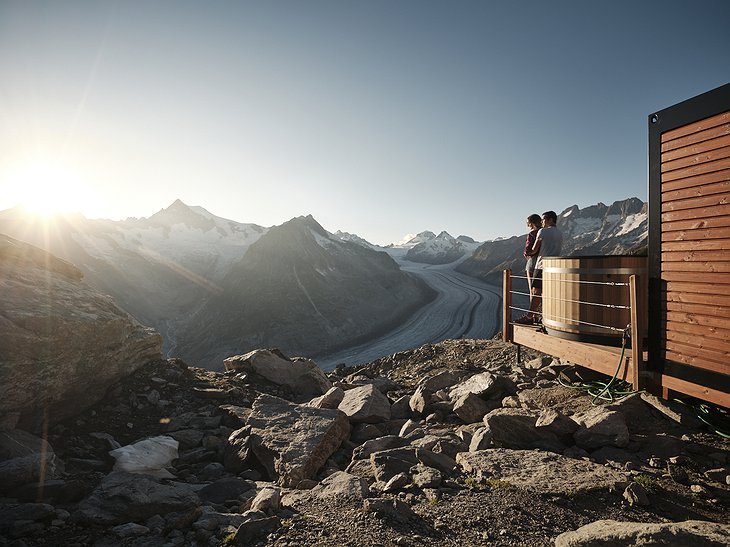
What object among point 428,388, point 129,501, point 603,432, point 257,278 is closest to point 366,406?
point 428,388

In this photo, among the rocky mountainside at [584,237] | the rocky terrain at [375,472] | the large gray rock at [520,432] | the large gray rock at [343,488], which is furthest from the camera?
the rocky mountainside at [584,237]

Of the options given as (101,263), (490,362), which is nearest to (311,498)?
(490,362)

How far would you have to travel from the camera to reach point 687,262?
19.7 ft

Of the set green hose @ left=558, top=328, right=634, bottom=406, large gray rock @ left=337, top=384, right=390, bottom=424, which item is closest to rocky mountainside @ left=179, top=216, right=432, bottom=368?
large gray rock @ left=337, top=384, right=390, bottom=424

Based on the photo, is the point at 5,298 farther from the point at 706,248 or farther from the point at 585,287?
the point at 706,248

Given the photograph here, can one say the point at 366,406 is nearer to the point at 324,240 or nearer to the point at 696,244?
the point at 696,244

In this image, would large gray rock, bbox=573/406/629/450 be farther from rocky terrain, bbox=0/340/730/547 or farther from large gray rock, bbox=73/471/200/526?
large gray rock, bbox=73/471/200/526

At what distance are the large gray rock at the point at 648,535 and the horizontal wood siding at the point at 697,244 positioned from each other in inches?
121

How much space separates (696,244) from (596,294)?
77.7 inches

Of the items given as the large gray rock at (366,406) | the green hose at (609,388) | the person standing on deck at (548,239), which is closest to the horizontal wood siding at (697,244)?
the green hose at (609,388)

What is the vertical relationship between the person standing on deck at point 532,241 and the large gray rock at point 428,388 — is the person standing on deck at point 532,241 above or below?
above

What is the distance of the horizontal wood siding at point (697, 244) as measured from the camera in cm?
549

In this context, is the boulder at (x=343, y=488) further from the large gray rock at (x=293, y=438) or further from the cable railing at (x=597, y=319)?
the cable railing at (x=597, y=319)

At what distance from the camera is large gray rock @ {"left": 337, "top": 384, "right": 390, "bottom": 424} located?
855cm
